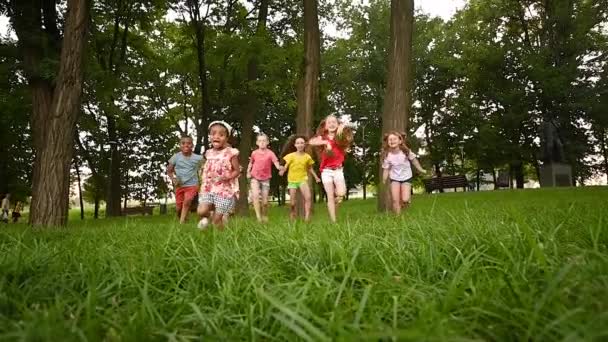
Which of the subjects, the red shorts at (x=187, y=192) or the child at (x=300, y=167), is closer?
the child at (x=300, y=167)

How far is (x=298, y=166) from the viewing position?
37.0 feet

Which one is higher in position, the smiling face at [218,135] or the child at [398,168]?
the smiling face at [218,135]

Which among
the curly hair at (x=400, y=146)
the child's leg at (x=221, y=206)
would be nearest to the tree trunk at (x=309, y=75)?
the curly hair at (x=400, y=146)

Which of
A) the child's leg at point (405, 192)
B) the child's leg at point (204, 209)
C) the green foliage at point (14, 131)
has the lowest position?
the child's leg at point (204, 209)

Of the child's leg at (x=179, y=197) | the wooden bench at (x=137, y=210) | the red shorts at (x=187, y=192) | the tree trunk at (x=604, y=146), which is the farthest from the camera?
the wooden bench at (x=137, y=210)

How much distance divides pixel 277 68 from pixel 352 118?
2324 centimetres

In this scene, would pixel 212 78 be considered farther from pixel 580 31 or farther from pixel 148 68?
pixel 580 31

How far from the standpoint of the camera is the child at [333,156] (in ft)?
32.1

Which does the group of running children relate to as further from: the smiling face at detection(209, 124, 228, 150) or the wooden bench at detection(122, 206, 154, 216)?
the wooden bench at detection(122, 206, 154, 216)

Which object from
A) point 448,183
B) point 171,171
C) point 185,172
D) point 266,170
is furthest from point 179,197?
point 448,183

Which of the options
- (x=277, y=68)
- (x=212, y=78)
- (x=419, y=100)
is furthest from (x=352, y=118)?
(x=277, y=68)

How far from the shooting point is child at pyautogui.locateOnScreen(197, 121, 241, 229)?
316 inches

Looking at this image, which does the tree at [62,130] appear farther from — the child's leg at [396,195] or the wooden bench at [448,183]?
A: the wooden bench at [448,183]

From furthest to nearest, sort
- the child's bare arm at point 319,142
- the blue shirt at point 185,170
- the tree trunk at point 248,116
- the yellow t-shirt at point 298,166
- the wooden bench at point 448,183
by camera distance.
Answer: the wooden bench at point 448,183 < the tree trunk at point 248,116 < the blue shirt at point 185,170 < the yellow t-shirt at point 298,166 < the child's bare arm at point 319,142
